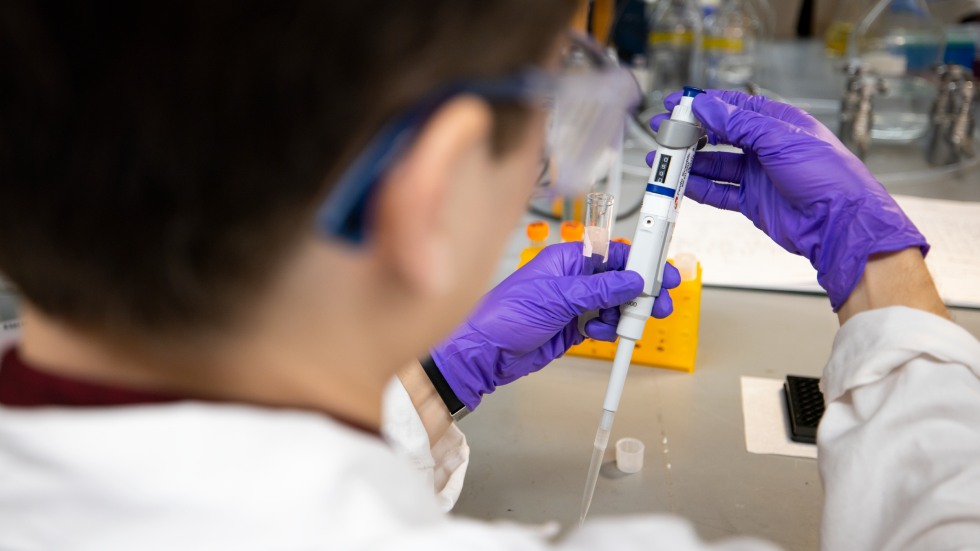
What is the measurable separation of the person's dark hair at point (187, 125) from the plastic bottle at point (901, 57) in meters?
→ 1.90

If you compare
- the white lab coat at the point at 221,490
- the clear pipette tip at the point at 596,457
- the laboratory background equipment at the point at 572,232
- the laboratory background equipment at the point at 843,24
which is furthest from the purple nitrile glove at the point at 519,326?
the laboratory background equipment at the point at 843,24

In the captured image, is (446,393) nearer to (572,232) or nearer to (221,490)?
(572,232)

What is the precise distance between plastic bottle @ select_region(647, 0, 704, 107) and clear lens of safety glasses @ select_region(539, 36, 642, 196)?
1652mm

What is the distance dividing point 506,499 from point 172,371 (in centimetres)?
55

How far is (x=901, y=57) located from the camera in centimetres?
208

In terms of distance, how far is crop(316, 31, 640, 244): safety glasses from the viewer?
1.23 ft

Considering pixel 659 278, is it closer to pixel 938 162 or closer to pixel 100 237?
pixel 100 237

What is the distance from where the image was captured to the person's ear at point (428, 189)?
1.24 feet

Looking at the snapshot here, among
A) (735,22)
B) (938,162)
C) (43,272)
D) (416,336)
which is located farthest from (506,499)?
(735,22)

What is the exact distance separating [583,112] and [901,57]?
1.91 metres

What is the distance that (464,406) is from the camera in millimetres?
931

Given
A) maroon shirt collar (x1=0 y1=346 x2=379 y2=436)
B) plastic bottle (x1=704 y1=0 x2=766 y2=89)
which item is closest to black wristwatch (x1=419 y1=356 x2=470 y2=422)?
A: maroon shirt collar (x1=0 y1=346 x2=379 y2=436)

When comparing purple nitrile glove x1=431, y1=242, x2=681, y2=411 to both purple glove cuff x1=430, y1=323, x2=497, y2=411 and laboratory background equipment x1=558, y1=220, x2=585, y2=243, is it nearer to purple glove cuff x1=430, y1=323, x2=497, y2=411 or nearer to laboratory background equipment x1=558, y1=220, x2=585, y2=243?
purple glove cuff x1=430, y1=323, x2=497, y2=411

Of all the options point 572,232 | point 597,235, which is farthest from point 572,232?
point 597,235
